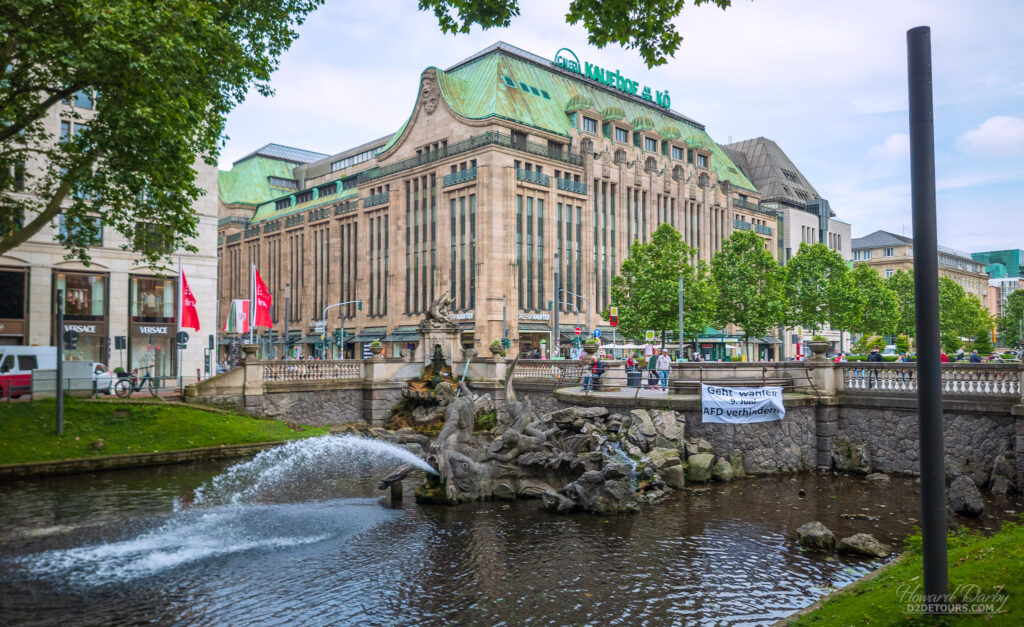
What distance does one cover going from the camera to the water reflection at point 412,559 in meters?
11.0

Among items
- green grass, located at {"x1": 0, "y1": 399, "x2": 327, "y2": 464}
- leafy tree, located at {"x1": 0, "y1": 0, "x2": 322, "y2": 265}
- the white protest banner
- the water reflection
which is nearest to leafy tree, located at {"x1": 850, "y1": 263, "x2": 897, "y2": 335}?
the white protest banner

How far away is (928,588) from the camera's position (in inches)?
269

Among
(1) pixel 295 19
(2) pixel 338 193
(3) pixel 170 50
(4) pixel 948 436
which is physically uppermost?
(2) pixel 338 193

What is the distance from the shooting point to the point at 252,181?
10662 centimetres

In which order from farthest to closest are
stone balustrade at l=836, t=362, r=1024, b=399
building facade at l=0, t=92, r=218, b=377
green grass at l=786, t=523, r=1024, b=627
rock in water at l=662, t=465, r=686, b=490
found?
building facade at l=0, t=92, r=218, b=377
rock in water at l=662, t=465, r=686, b=490
stone balustrade at l=836, t=362, r=1024, b=399
green grass at l=786, t=523, r=1024, b=627

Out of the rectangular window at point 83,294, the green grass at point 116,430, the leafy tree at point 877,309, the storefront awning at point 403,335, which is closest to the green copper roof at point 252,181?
the storefront awning at point 403,335

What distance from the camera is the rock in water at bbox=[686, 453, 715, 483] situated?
71.1 feet

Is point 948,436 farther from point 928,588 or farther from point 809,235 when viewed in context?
point 809,235

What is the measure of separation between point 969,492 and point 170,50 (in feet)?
77.4

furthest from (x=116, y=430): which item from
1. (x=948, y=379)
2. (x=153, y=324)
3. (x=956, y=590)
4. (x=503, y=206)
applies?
(x=503, y=206)

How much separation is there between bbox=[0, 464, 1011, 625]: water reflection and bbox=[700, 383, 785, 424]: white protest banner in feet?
11.2

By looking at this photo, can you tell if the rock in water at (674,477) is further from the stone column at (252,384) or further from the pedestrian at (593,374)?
the stone column at (252,384)

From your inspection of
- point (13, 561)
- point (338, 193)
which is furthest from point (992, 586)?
point (338, 193)

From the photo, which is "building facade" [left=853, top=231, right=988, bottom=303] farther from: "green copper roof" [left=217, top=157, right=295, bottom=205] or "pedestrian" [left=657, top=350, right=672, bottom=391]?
"pedestrian" [left=657, top=350, right=672, bottom=391]
